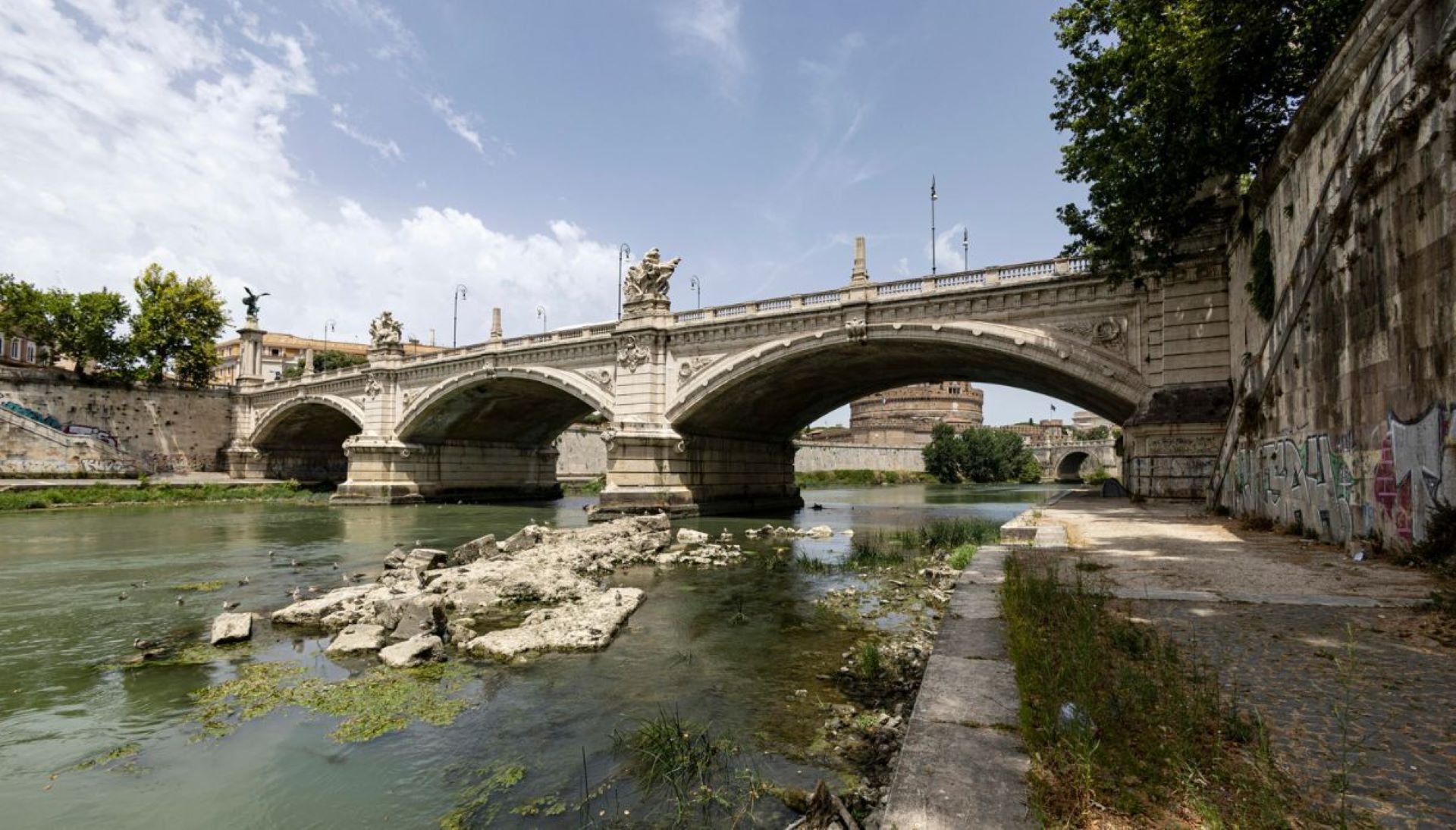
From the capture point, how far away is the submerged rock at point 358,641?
9.03 metres

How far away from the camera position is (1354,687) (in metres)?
4.15

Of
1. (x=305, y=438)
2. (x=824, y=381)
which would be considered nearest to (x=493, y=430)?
(x=305, y=438)

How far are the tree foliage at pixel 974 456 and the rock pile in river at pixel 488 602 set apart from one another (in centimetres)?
6677

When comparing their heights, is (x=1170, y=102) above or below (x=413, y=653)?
above

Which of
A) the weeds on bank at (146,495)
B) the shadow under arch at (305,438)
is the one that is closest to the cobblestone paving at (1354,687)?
the weeds on bank at (146,495)

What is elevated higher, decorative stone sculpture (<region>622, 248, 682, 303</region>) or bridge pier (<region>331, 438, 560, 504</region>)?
decorative stone sculpture (<region>622, 248, 682, 303</region>)

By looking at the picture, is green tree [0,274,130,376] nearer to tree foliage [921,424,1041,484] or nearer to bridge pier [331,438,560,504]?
bridge pier [331,438,560,504]

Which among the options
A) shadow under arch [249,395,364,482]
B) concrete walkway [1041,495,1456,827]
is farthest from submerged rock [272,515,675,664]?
shadow under arch [249,395,364,482]

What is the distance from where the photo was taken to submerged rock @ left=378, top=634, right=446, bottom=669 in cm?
849

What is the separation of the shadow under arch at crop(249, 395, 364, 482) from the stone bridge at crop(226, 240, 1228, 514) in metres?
0.38

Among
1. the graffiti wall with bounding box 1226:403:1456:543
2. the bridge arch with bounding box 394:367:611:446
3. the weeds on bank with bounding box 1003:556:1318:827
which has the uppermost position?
the bridge arch with bounding box 394:367:611:446

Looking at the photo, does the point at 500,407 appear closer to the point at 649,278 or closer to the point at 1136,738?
the point at 649,278

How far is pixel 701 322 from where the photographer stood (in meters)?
29.9

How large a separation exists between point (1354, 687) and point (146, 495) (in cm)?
5328
